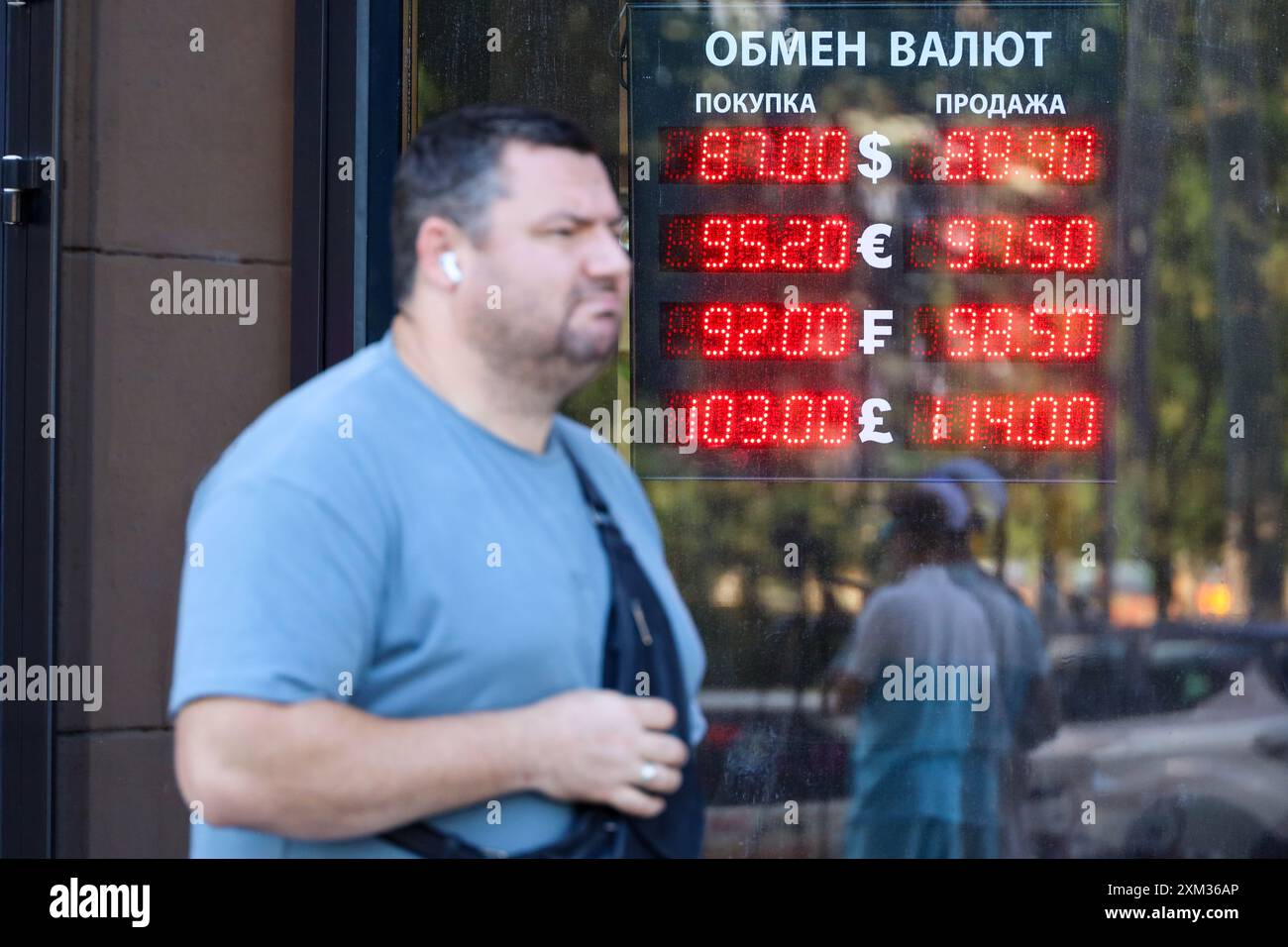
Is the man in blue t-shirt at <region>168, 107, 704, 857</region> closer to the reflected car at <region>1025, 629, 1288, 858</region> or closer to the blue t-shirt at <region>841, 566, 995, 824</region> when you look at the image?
the blue t-shirt at <region>841, 566, 995, 824</region>

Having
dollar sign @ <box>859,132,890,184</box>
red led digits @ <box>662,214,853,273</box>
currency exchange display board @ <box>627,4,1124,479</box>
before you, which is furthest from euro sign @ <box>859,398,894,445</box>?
dollar sign @ <box>859,132,890,184</box>

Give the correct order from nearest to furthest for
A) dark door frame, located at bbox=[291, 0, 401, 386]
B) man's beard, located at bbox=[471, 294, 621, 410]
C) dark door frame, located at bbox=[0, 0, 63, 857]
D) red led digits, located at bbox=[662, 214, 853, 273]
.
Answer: man's beard, located at bbox=[471, 294, 621, 410] < dark door frame, located at bbox=[0, 0, 63, 857] < dark door frame, located at bbox=[291, 0, 401, 386] < red led digits, located at bbox=[662, 214, 853, 273]

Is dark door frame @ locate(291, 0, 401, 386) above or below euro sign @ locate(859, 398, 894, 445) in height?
above

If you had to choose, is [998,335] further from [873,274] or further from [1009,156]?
[1009,156]

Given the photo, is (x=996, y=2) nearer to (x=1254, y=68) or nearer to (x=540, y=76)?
(x=1254, y=68)

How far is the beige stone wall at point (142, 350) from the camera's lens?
3.87 meters

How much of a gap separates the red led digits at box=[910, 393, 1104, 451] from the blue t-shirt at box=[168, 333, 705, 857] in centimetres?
136

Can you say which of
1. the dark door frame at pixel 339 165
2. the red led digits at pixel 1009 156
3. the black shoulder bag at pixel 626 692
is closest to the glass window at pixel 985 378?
the red led digits at pixel 1009 156

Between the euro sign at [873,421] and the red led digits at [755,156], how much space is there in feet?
1.90

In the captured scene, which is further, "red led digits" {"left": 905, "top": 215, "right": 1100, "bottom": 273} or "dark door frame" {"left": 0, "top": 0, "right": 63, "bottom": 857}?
"red led digits" {"left": 905, "top": 215, "right": 1100, "bottom": 273}

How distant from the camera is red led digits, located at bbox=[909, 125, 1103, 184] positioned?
13.4 feet

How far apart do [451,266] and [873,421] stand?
139cm

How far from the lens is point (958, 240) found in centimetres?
407

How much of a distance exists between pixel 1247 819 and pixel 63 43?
3579mm
